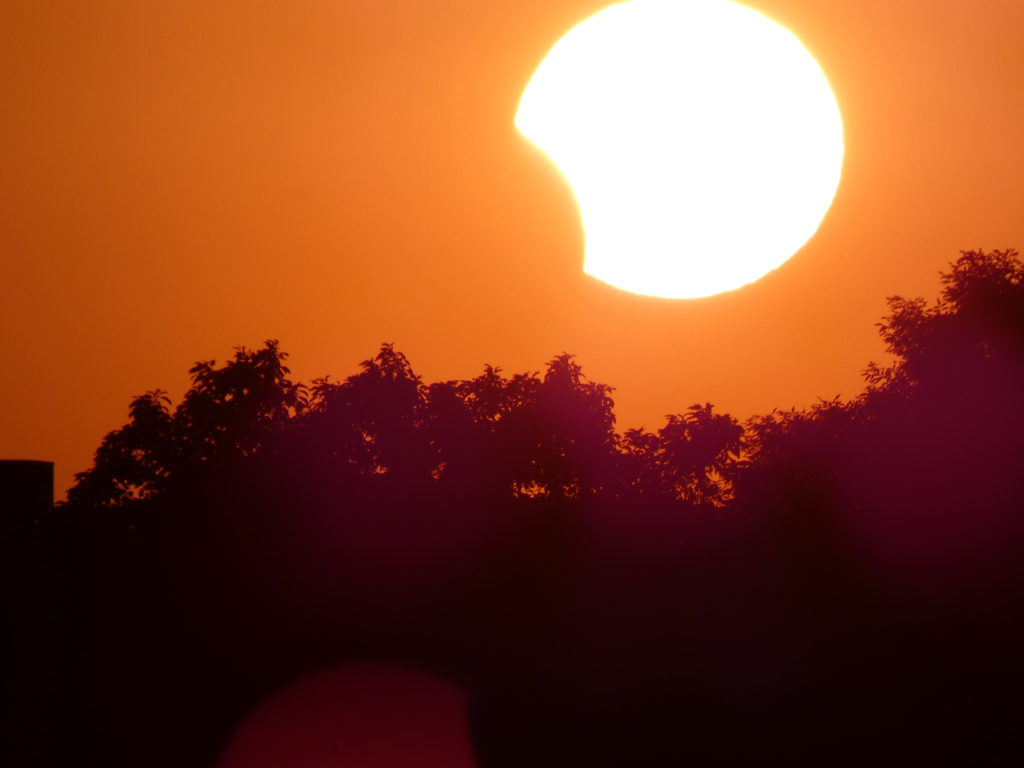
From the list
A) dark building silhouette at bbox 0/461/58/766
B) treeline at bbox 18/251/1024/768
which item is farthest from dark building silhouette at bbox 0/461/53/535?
dark building silhouette at bbox 0/461/58/766

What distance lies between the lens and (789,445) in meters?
31.5

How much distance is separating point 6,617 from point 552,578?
31.4ft

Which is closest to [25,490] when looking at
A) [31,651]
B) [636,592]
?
[31,651]

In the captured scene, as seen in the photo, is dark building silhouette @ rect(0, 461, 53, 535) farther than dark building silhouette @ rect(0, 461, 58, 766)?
Yes

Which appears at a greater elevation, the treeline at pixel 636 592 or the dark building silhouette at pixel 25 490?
the dark building silhouette at pixel 25 490

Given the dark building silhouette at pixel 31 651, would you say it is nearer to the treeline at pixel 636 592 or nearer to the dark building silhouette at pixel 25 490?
the treeline at pixel 636 592

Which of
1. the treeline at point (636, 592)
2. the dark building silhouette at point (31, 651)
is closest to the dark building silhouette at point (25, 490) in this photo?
the treeline at point (636, 592)

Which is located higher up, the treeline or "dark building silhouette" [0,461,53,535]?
"dark building silhouette" [0,461,53,535]

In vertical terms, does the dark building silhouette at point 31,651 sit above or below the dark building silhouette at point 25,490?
below

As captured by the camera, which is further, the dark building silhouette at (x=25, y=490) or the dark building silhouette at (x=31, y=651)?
the dark building silhouette at (x=25, y=490)

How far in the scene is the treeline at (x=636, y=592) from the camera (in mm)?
19109

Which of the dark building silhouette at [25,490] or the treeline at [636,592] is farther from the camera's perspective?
the dark building silhouette at [25,490]

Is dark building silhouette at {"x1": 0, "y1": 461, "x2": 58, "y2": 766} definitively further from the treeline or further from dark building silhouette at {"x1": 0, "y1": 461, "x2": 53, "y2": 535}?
dark building silhouette at {"x1": 0, "y1": 461, "x2": 53, "y2": 535}

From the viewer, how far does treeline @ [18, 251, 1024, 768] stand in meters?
19.1
